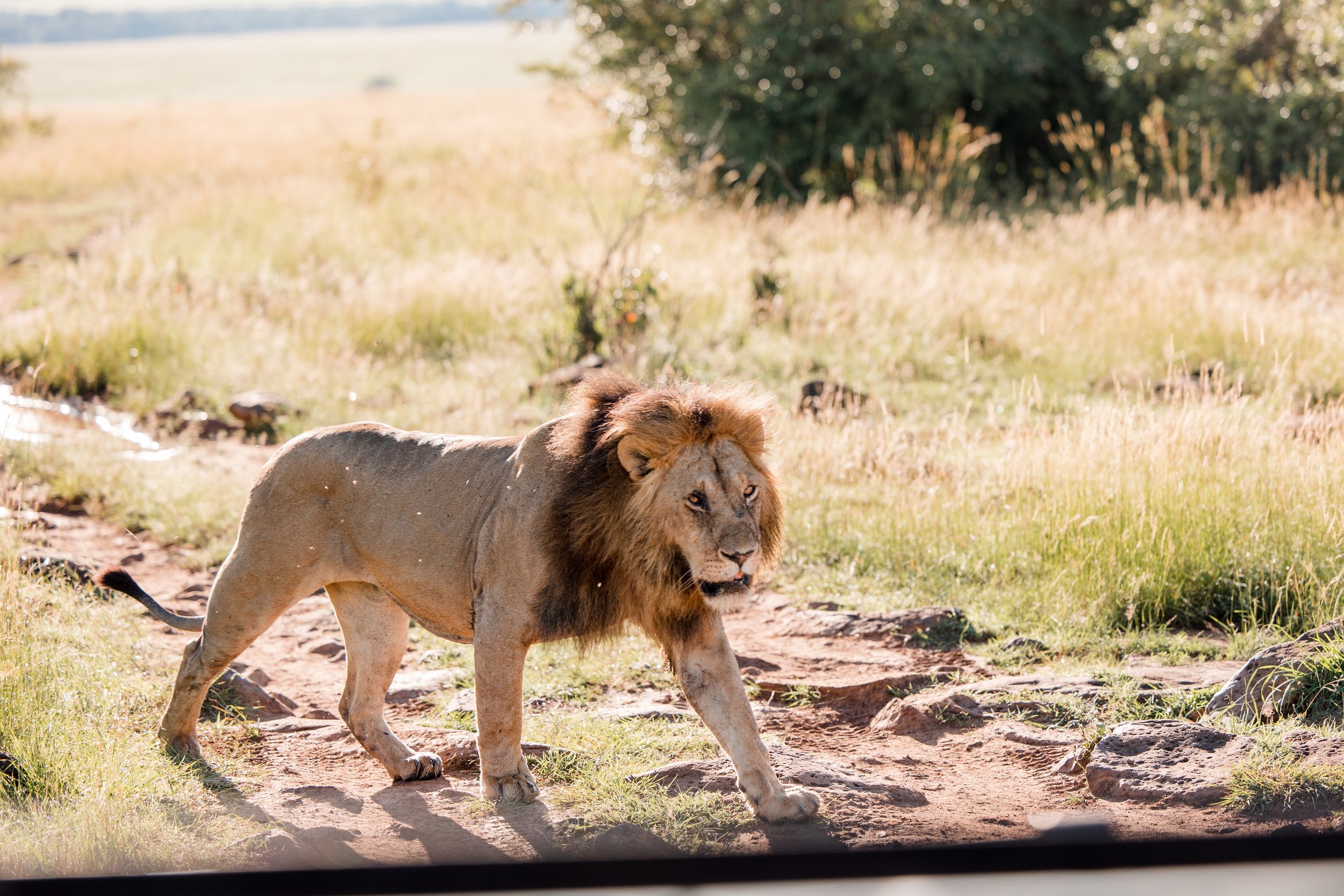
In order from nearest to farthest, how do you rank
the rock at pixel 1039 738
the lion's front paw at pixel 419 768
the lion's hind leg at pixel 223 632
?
1. the lion's hind leg at pixel 223 632
2. the lion's front paw at pixel 419 768
3. the rock at pixel 1039 738

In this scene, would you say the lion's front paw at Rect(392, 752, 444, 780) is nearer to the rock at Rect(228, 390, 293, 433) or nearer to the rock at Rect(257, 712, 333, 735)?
the rock at Rect(257, 712, 333, 735)

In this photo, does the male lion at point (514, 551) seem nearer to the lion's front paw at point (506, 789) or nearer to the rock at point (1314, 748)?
the lion's front paw at point (506, 789)

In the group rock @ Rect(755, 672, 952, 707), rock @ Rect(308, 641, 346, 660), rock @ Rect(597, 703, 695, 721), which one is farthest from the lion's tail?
rock @ Rect(755, 672, 952, 707)

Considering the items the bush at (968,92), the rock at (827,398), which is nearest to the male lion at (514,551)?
the rock at (827,398)

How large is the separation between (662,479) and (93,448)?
638 centimetres

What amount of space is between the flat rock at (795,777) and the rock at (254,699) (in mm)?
1722

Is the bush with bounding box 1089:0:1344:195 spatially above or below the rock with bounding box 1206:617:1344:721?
above

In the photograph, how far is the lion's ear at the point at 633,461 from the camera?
12.0 ft

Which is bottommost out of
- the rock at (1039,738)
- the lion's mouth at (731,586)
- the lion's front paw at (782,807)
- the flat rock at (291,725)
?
the flat rock at (291,725)

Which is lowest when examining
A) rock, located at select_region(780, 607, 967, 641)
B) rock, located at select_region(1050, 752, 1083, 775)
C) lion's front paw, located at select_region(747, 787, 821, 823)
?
rock, located at select_region(780, 607, 967, 641)

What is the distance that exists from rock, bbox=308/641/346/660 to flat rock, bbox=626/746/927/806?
2.24 meters

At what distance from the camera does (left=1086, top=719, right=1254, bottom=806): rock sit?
396 cm

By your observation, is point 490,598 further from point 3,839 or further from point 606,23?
point 606,23

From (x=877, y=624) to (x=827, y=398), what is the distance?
9.23 feet
